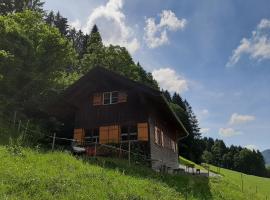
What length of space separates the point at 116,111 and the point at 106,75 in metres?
2.79

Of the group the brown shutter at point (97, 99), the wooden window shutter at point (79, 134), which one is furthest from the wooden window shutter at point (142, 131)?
the wooden window shutter at point (79, 134)

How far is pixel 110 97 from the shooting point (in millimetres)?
26594

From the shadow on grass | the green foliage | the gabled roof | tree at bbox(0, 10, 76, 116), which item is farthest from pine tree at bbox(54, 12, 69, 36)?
the shadow on grass

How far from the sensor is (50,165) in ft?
50.9

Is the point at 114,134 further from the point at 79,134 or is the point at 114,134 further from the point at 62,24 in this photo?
the point at 62,24

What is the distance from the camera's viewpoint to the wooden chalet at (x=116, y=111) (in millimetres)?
24438

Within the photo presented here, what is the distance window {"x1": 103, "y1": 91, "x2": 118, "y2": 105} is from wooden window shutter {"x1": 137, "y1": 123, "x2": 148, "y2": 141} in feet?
9.83

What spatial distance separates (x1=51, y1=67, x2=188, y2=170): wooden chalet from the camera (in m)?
24.4

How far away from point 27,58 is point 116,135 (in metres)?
9.87

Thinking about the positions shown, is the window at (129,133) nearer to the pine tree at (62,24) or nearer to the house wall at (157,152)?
the house wall at (157,152)

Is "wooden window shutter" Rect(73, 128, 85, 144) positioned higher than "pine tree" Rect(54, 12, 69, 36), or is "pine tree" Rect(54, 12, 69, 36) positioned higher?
"pine tree" Rect(54, 12, 69, 36)

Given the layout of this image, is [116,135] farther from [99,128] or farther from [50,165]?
[50,165]

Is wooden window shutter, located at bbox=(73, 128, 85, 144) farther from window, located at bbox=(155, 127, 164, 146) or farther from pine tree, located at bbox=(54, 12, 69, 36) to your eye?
pine tree, located at bbox=(54, 12, 69, 36)

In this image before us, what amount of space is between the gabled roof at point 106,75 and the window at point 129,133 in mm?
2766
